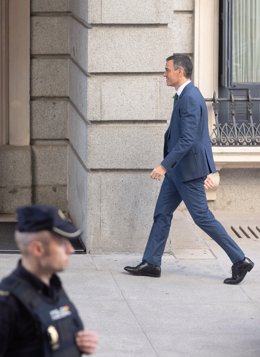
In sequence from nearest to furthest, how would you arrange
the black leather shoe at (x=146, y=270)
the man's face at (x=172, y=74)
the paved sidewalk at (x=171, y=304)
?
the paved sidewalk at (x=171, y=304), the man's face at (x=172, y=74), the black leather shoe at (x=146, y=270)

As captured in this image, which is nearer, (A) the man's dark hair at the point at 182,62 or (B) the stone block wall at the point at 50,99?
(A) the man's dark hair at the point at 182,62

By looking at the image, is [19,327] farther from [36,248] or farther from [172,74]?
[172,74]

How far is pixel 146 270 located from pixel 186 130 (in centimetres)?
130

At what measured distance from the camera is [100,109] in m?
10.0

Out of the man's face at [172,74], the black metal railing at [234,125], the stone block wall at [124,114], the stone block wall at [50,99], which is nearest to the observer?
the man's face at [172,74]

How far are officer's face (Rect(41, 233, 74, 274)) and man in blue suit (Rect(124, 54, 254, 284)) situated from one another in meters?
4.70

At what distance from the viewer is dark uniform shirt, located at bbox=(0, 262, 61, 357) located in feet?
13.9

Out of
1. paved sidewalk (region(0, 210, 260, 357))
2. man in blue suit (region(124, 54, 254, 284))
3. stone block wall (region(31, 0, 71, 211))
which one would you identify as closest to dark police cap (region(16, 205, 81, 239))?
paved sidewalk (region(0, 210, 260, 357))

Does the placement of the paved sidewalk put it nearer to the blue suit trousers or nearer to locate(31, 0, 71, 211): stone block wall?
the blue suit trousers

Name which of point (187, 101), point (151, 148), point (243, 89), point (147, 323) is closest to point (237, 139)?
point (243, 89)

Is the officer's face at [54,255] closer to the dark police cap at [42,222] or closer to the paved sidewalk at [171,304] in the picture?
the dark police cap at [42,222]

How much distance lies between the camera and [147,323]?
8.17 metres

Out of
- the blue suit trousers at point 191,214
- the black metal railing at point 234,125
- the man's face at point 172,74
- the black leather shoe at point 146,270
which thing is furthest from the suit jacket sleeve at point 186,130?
the black metal railing at point 234,125

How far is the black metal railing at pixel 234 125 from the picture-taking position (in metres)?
12.1
